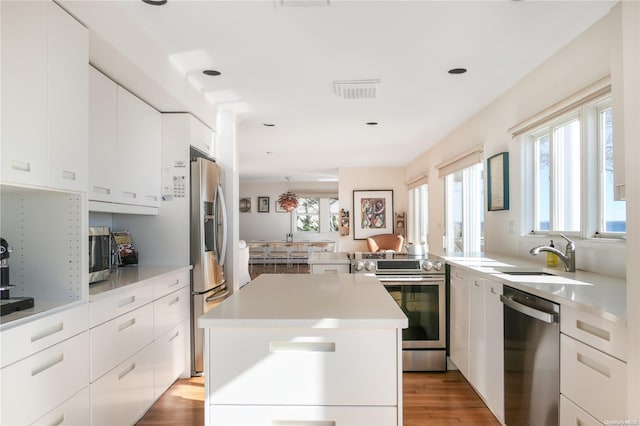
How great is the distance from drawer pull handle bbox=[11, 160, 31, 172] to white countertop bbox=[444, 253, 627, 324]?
219 centimetres

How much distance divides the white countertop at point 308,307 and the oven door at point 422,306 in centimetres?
141

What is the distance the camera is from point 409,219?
29.6 ft

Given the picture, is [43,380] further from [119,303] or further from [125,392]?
[125,392]

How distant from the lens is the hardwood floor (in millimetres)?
2547

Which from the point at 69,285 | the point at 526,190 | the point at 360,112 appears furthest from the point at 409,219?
the point at 69,285

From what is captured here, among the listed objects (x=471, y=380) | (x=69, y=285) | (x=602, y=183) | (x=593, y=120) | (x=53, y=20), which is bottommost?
(x=471, y=380)

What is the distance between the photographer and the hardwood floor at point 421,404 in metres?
2.55

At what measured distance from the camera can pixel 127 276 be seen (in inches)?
106

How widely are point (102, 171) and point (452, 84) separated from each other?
2.74 m

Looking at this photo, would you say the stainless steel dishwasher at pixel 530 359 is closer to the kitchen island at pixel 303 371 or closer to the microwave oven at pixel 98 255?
the kitchen island at pixel 303 371

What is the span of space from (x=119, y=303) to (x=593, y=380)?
2.24 metres

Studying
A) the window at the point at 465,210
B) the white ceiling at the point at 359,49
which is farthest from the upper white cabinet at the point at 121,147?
the window at the point at 465,210

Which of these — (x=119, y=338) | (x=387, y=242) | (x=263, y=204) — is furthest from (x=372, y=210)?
(x=119, y=338)

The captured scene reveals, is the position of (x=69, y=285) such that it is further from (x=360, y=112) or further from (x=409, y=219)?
(x=409, y=219)
